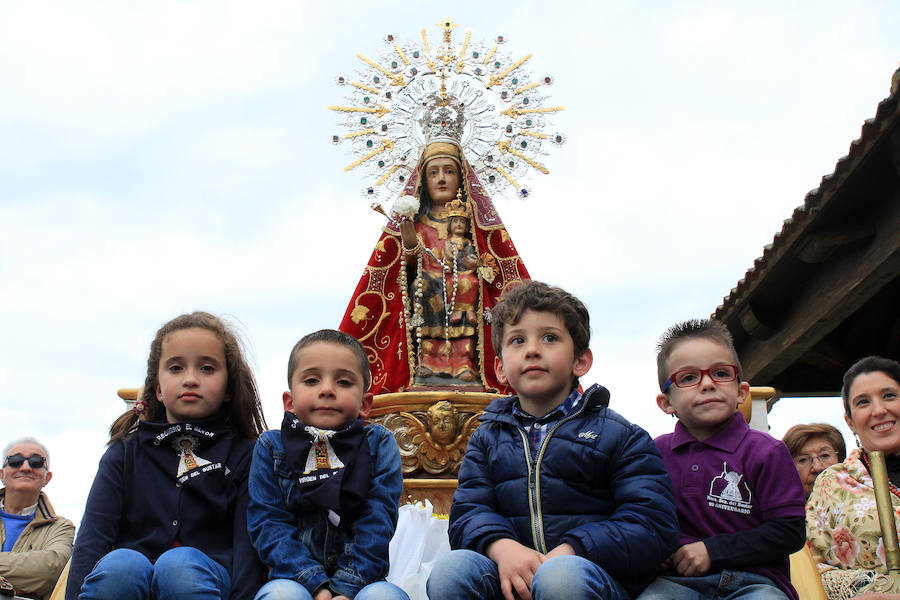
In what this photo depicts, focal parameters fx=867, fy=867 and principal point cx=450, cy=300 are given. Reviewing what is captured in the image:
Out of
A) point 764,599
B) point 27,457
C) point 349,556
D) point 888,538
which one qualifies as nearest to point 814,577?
point 888,538

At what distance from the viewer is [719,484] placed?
2.44m

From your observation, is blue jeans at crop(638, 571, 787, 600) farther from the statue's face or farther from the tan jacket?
the statue's face

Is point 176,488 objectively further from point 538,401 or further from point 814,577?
point 814,577

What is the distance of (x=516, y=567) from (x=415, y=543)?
43.2 inches

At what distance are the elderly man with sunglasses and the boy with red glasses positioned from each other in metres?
3.02

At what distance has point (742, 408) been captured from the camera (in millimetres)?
3131

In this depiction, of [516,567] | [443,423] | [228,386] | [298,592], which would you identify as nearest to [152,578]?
[298,592]

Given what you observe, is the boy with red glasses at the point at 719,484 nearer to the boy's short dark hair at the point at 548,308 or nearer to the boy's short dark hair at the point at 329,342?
the boy's short dark hair at the point at 548,308

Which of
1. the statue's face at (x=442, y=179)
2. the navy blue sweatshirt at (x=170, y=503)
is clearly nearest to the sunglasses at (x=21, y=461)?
the navy blue sweatshirt at (x=170, y=503)

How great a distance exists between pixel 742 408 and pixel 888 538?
765 millimetres

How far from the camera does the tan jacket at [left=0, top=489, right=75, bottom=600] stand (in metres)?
4.00

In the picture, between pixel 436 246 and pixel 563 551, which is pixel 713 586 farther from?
pixel 436 246

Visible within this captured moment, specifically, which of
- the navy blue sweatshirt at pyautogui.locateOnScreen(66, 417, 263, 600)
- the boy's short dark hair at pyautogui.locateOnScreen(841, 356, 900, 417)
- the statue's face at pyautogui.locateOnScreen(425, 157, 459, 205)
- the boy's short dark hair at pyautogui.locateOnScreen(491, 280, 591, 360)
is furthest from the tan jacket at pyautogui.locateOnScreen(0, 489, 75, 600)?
the boy's short dark hair at pyautogui.locateOnScreen(841, 356, 900, 417)

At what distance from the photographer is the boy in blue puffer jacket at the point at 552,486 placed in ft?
6.81
